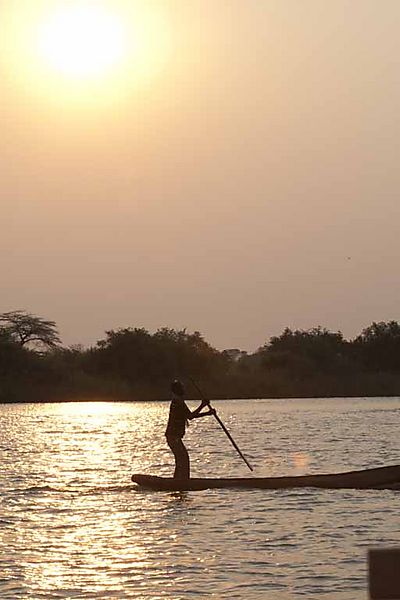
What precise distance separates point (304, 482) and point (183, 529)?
17.5 ft

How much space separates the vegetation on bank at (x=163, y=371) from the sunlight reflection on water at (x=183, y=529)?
156 feet

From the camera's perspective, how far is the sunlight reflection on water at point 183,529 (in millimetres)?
11570

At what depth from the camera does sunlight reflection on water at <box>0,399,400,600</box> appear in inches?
456

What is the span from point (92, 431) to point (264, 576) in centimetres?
3827

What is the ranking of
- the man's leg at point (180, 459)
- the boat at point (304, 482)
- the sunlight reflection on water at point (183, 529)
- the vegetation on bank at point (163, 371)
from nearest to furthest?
the sunlight reflection on water at point (183, 529) → the man's leg at point (180, 459) → the boat at point (304, 482) → the vegetation on bank at point (163, 371)

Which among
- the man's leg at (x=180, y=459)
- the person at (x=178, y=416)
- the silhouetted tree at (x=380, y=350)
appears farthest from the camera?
the silhouetted tree at (x=380, y=350)

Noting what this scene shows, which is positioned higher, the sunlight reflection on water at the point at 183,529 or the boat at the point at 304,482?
the boat at the point at 304,482

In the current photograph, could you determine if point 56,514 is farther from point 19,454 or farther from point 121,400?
point 121,400

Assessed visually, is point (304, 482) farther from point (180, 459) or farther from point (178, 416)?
point (178, 416)

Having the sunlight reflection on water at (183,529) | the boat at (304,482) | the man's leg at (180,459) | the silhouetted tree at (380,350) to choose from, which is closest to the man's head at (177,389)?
the man's leg at (180,459)

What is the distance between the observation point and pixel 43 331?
338ft

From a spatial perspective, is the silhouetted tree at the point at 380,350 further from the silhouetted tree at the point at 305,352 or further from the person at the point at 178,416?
the person at the point at 178,416

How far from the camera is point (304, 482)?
69.5 ft

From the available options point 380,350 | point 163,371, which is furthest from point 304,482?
point 380,350
